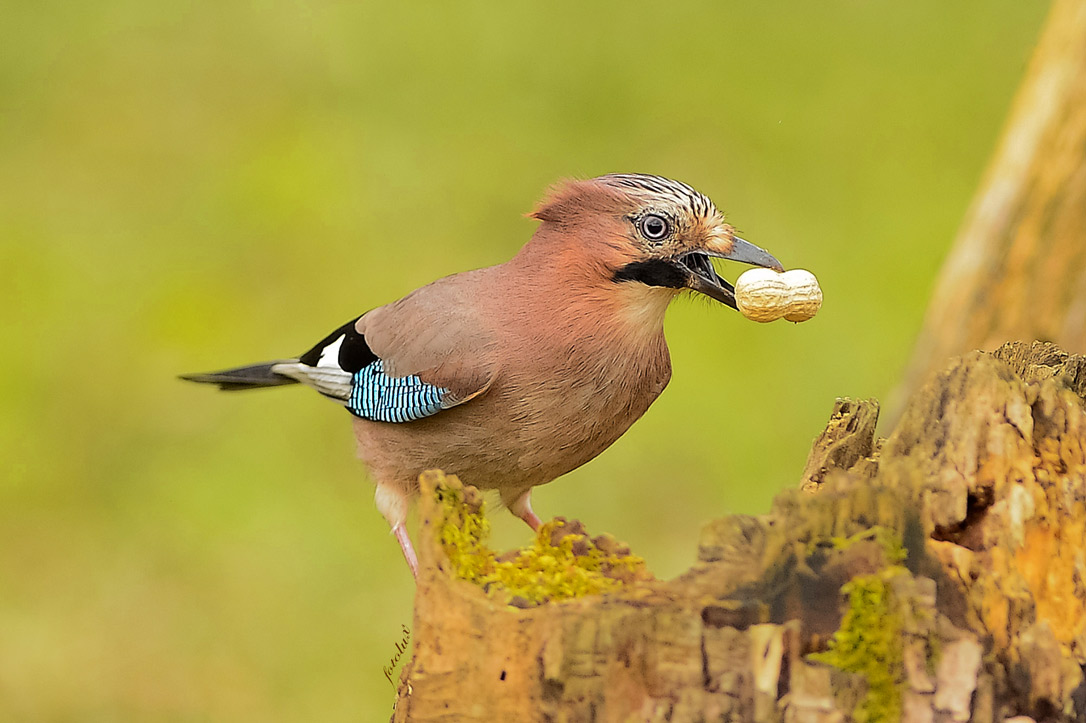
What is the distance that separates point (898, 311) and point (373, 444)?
3.64 meters

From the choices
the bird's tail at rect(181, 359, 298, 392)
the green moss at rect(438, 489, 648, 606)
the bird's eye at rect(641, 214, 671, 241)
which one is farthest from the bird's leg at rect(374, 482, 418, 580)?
the green moss at rect(438, 489, 648, 606)

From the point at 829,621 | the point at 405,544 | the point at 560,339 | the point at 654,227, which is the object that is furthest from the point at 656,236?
the point at 829,621

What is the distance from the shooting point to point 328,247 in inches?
257

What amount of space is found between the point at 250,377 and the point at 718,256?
4.90 feet

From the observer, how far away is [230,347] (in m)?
5.89

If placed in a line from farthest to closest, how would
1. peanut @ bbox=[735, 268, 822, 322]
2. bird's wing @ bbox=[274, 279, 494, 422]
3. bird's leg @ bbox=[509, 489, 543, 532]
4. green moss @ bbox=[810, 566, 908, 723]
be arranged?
1. bird's leg @ bbox=[509, 489, 543, 532]
2. bird's wing @ bbox=[274, 279, 494, 422]
3. peanut @ bbox=[735, 268, 822, 322]
4. green moss @ bbox=[810, 566, 908, 723]

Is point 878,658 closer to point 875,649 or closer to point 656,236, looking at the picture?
point 875,649

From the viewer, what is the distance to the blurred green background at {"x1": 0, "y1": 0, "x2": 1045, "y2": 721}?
4934 millimetres

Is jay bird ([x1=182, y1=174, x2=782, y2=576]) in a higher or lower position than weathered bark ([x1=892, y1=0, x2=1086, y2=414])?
lower

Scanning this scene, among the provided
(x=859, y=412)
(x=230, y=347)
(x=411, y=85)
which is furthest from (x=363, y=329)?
(x=411, y=85)

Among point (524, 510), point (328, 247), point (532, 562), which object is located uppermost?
point (328, 247)

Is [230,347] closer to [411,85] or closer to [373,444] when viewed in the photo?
[411,85]

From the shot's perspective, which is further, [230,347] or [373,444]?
[230,347]

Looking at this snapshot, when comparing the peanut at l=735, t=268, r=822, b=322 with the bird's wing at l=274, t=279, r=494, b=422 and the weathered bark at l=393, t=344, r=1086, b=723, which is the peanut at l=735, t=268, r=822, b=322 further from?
the weathered bark at l=393, t=344, r=1086, b=723
